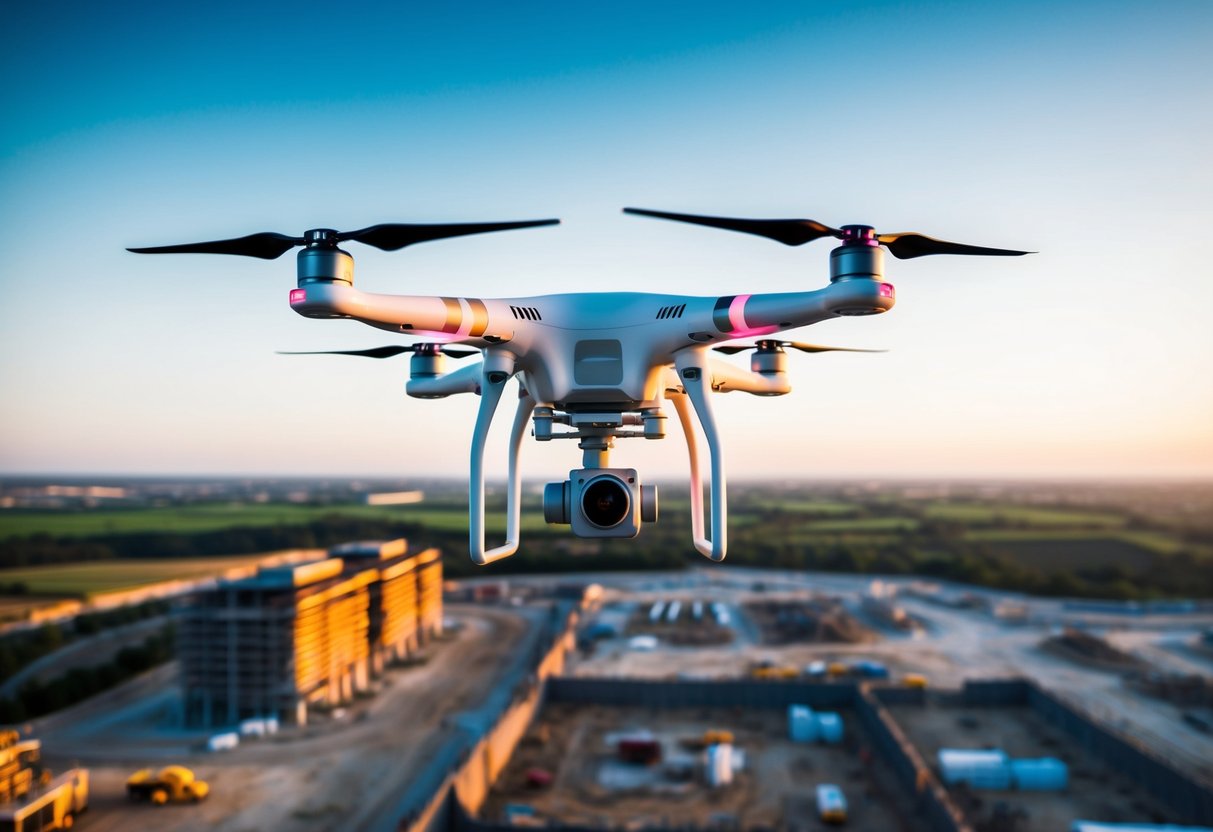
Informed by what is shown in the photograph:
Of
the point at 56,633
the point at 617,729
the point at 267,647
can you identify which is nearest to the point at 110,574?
the point at 56,633

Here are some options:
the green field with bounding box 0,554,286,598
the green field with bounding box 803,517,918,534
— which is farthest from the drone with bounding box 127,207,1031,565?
the green field with bounding box 803,517,918,534

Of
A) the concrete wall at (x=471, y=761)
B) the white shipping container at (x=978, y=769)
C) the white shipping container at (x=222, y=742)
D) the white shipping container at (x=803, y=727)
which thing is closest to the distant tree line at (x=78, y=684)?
the white shipping container at (x=222, y=742)

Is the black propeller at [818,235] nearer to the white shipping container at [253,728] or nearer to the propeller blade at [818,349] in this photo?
the propeller blade at [818,349]

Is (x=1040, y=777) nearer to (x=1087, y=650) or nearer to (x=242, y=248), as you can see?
(x=1087, y=650)

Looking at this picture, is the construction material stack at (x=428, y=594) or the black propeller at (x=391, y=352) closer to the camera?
the black propeller at (x=391, y=352)

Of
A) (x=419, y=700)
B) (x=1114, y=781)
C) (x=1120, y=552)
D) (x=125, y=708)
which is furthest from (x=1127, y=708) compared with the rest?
(x=1120, y=552)

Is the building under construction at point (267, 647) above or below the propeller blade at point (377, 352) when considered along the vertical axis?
below

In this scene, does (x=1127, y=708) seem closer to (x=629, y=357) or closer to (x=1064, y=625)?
(x=1064, y=625)
